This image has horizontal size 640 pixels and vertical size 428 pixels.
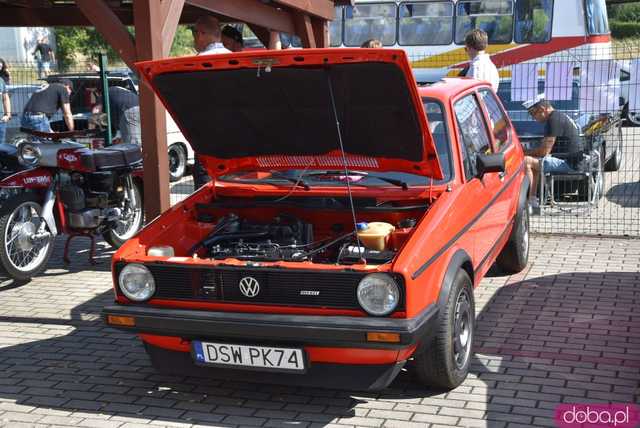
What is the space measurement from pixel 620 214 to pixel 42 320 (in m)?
6.62

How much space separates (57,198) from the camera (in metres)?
7.93

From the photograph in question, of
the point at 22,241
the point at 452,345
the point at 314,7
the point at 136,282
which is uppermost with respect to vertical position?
the point at 314,7

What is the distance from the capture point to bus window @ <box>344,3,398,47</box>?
692 inches

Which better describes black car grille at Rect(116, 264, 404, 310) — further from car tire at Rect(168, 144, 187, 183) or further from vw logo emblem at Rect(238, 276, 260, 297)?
car tire at Rect(168, 144, 187, 183)

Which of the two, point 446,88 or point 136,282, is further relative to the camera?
point 446,88

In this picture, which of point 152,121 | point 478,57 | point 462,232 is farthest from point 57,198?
point 478,57

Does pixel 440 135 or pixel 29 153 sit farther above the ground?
pixel 440 135

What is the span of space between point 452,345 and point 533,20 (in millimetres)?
13109

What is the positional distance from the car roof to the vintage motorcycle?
3471 mm

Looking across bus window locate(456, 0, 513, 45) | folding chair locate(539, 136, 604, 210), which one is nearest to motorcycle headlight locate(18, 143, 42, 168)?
folding chair locate(539, 136, 604, 210)

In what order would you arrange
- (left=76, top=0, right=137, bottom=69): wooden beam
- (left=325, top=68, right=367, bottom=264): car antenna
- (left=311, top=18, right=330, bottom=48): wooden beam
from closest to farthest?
(left=325, top=68, right=367, bottom=264): car antenna → (left=76, top=0, right=137, bottom=69): wooden beam → (left=311, top=18, right=330, bottom=48): wooden beam

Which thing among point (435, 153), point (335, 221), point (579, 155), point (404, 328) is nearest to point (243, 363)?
point (404, 328)

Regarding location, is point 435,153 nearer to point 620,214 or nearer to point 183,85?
point 183,85

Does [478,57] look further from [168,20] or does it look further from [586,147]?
[168,20]
